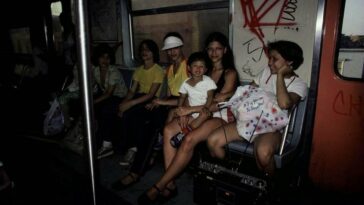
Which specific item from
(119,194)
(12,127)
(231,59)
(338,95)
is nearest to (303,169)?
(338,95)

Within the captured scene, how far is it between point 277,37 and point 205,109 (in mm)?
1122

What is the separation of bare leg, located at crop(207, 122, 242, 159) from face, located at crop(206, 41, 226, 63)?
2.74 feet

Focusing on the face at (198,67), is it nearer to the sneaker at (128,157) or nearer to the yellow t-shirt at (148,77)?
the yellow t-shirt at (148,77)

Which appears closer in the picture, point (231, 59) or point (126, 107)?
point (231, 59)

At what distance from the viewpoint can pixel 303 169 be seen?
3178 mm

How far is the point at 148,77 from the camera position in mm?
4086

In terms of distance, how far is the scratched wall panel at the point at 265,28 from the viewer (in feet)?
9.74

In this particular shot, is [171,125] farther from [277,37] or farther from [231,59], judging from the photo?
[277,37]

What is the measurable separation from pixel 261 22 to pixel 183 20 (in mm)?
1371

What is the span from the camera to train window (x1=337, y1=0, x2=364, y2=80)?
2.63 metres

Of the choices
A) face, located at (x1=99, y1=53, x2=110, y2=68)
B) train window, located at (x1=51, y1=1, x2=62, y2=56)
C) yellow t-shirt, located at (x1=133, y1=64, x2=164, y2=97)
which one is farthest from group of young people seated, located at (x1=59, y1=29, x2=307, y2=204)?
train window, located at (x1=51, y1=1, x2=62, y2=56)

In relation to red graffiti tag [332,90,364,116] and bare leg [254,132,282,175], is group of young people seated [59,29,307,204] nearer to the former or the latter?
bare leg [254,132,282,175]

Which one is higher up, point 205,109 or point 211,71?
point 211,71

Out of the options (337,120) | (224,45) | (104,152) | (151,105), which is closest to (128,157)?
(104,152)
